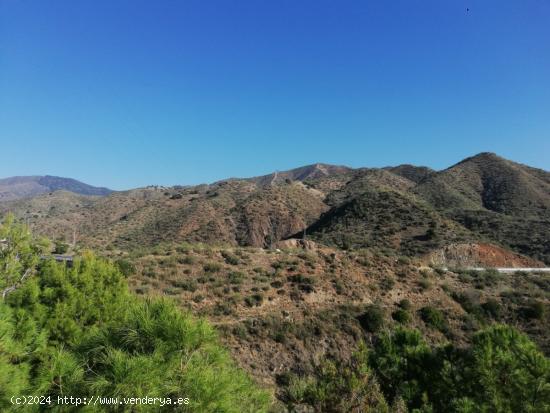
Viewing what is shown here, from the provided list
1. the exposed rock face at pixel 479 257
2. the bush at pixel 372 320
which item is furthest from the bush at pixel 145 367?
the exposed rock face at pixel 479 257

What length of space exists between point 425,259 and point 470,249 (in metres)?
7.94

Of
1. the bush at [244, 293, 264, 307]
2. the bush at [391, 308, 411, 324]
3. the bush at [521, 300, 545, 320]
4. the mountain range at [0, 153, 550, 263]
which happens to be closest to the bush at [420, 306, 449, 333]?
the bush at [391, 308, 411, 324]

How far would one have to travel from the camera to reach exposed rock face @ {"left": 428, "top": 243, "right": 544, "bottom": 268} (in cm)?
4409

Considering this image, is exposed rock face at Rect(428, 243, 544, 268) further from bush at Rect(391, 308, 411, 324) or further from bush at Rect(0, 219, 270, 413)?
bush at Rect(0, 219, 270, 413)

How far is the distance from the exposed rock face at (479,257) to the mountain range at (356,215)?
0.90 metres

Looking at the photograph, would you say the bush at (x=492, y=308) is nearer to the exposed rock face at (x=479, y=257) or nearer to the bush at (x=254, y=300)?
the exposed rock face at (x=479, y=257)

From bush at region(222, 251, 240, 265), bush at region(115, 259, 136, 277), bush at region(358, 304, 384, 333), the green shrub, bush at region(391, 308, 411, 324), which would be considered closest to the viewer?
Result: bush at region(358, 304, 384, 333)

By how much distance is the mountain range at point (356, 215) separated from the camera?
51.3 meters

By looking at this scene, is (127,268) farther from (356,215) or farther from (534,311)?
(356,215)

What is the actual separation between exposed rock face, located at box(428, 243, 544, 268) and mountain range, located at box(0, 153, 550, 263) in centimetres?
90

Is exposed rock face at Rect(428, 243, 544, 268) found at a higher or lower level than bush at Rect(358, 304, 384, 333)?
higher

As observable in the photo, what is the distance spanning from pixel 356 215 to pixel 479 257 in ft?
71.0

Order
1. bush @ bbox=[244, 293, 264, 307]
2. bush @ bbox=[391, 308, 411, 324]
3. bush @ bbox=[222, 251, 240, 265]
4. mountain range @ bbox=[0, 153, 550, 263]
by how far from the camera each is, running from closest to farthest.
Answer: bush @ bbox=[244, 293, 264, 307]
bush @ bbox=[391, 308, 411, 324]
bush @ bbox=[222, 251, 240, 265]
mountain range @ bbox=[0, 153, 550, 263]

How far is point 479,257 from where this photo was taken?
45.0 metres
